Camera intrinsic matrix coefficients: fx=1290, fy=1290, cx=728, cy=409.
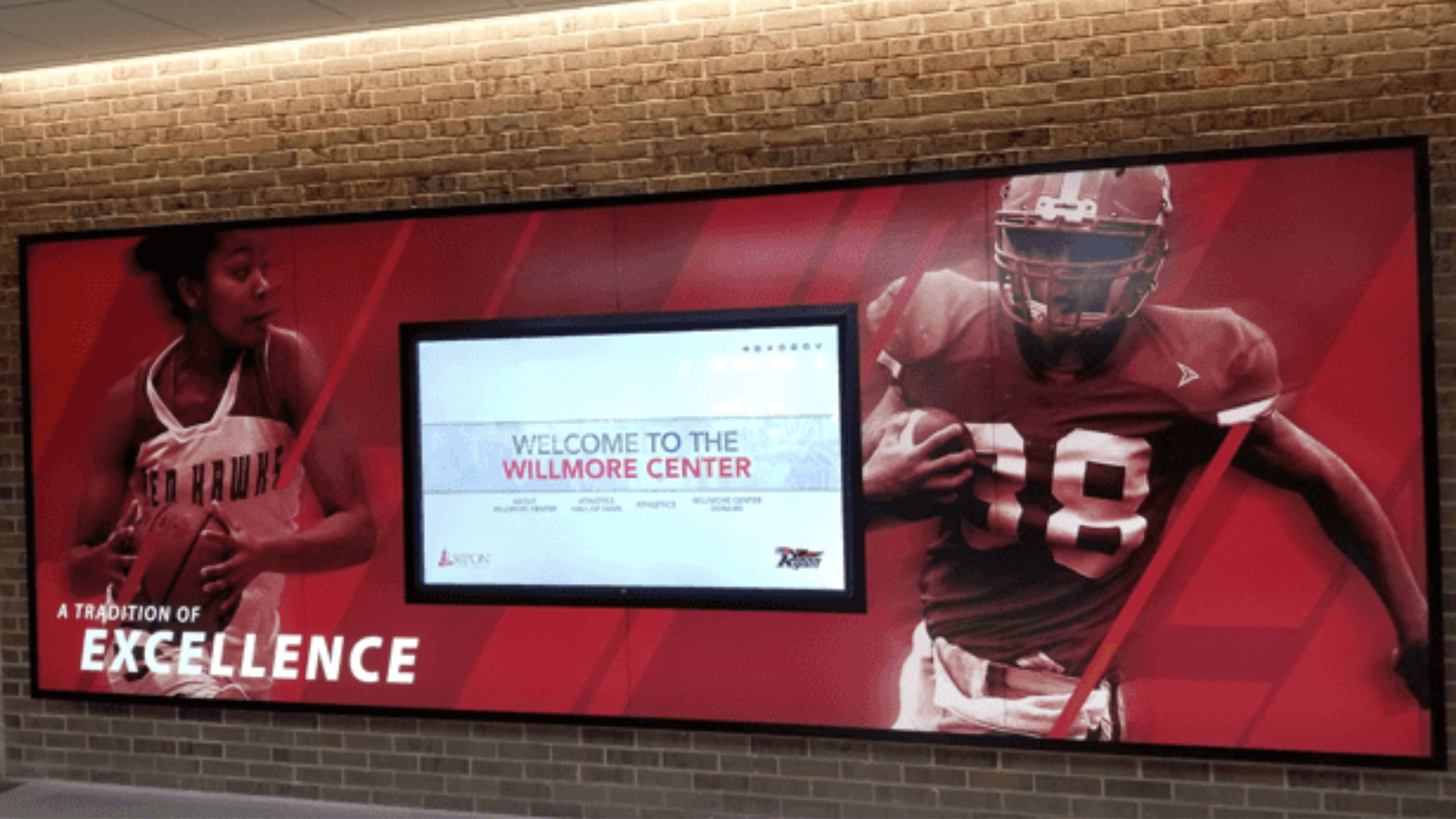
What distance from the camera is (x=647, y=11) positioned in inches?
201

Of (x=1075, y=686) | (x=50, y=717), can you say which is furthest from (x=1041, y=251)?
(x=50, y=717)

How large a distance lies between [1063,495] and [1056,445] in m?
0.18

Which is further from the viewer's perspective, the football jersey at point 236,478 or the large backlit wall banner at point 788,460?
the football jersey at point 236,478

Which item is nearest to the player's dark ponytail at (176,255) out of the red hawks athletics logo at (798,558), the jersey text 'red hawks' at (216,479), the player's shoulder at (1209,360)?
the jersey text 'red hawks' at (216,479)

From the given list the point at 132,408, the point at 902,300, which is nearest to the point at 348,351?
the point at 132,408

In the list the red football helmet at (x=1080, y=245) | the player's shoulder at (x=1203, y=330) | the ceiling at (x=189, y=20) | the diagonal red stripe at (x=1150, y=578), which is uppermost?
the ceiling at (x=189, y=20)

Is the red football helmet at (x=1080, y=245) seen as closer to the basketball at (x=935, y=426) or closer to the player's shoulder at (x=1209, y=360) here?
the player's shoulder at (x=1209, y=360)

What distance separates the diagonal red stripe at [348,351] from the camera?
207 inches

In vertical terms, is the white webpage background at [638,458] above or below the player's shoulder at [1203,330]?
below

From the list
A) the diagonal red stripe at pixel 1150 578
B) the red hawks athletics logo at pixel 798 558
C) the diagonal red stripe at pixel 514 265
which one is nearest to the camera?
the diagonal red stripe at pixel 1150 578

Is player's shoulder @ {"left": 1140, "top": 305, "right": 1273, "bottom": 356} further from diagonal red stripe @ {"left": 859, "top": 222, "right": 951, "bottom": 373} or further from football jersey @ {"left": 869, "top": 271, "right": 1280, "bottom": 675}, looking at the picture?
diagonal red stripe @ {"left": 859, "top": 222, "right": 951, "bottom": 373}

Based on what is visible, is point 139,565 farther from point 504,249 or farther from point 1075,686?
point 1075,686

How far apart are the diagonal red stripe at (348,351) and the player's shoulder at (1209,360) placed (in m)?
2.91

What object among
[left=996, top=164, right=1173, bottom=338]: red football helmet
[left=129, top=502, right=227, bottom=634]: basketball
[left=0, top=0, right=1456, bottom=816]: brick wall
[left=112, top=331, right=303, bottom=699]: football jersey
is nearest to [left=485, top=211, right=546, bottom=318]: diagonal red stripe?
[left=0, top=0, right=1456, bottom=816]: brick wall
